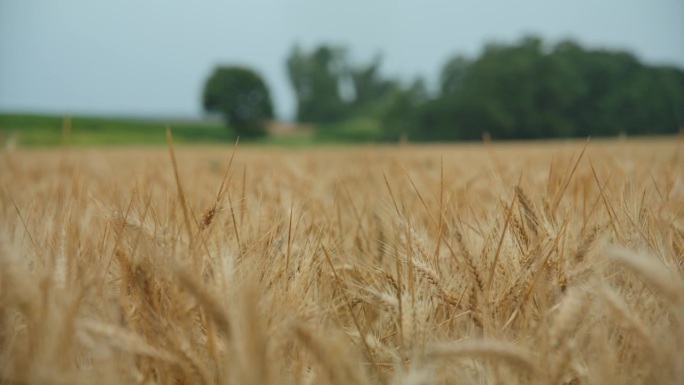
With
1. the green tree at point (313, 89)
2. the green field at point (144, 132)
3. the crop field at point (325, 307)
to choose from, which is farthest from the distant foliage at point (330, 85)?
the crop field at point (325, 307)

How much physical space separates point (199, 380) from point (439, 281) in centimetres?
44

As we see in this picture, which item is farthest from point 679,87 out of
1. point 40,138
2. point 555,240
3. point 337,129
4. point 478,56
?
point 555,240

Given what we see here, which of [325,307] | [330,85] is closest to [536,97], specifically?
[330,85]

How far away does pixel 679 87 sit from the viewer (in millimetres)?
38312

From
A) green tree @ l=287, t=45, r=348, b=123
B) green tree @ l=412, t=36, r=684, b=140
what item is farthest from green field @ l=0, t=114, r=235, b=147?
green tree @ l=412, t=36, r=684, b=140

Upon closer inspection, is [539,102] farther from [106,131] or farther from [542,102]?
[106,131]

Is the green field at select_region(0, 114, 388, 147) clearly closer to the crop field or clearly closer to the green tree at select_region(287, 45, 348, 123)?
the green tree at select_region(287, 45, 348, 123)

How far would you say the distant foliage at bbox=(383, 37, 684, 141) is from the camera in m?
36.7

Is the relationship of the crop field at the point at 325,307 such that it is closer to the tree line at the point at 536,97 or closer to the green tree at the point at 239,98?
the tree line at the point at 536,97

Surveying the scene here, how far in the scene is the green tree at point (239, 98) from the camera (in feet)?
153

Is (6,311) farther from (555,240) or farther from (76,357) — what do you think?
(555,240)

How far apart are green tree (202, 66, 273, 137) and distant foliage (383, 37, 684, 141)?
1349 centimetres

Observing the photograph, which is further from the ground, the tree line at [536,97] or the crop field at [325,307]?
the tree line at [536,97]

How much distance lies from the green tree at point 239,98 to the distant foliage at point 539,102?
13.5 meters
